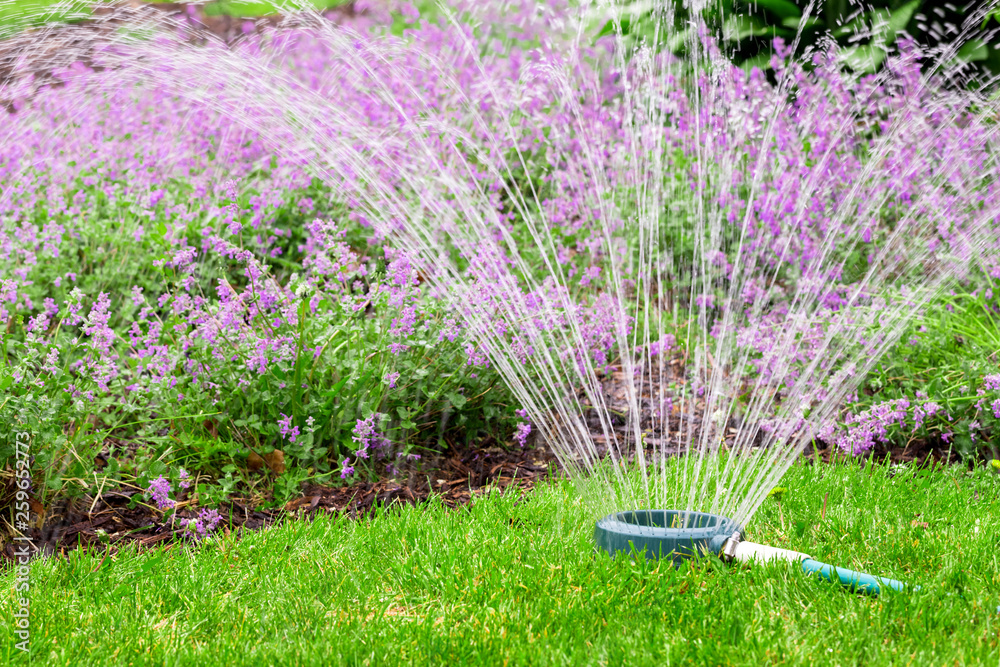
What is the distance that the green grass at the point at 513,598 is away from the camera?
182 centimetres

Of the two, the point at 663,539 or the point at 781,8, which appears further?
the point at 781,8

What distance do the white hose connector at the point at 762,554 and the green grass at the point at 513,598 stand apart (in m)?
0.03

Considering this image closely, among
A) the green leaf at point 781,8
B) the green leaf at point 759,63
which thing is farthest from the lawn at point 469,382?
the green leaf at point 781,8

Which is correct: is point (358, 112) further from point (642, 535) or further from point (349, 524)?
point (642, 535)

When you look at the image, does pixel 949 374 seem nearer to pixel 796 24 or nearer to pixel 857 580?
pixel 857 580

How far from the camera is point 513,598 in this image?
207 centimetres

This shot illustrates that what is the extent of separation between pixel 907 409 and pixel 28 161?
205 inches

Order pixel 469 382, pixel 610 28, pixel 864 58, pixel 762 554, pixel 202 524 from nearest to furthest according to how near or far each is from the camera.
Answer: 1. pixel 762 554
2. pixel 202 524
3. pixel 469 382
4. pixel 864 58
5. pixel 610 28

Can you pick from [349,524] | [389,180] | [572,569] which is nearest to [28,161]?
[389,180]

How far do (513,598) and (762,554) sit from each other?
0.63 m

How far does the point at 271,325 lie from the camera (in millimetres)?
3256

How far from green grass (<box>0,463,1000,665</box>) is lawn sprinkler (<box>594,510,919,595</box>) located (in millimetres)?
34

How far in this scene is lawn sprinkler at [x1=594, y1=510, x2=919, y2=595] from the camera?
2.13 metres

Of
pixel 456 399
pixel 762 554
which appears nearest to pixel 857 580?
pixel 762 554
